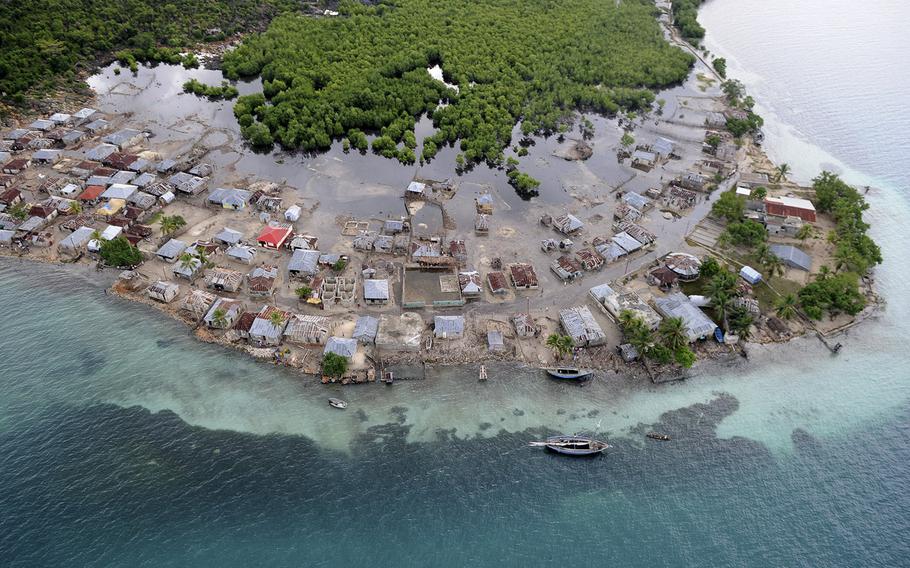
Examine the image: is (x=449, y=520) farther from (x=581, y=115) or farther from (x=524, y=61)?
(x=524, y=61)

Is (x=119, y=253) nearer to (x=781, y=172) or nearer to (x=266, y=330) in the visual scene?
(x=266, y=330)

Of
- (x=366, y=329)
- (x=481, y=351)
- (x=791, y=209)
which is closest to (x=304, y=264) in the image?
(x=366, y=329)

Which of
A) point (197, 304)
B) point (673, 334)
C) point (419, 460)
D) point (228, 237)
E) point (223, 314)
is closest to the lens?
point (419, 460)

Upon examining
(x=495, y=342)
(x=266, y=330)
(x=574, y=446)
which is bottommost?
(x=574, y=446)

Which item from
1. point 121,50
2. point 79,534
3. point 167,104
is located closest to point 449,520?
point 79,534

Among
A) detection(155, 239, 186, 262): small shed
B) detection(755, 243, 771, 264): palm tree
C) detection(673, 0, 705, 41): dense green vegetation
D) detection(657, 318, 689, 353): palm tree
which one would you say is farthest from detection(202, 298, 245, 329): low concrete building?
detection(673, 0, 705, 41): dense green vegetation

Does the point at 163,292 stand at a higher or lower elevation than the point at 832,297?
lower

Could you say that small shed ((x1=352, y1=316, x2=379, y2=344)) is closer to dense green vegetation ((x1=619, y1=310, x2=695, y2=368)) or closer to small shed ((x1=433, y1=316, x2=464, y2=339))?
small shed ((x1=433, y1=316, x2=464, y2=339))
